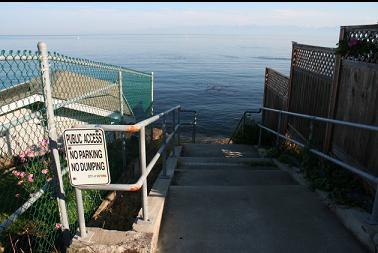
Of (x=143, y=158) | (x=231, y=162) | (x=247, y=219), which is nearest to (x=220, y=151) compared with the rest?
(x=231, y=162)

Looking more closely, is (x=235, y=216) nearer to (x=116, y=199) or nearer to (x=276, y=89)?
(x=116, y=199)

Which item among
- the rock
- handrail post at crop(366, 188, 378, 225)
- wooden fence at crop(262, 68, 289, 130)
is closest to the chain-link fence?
the rock

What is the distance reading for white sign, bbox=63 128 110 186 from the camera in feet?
9.53

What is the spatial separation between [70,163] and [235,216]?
204 centimetres

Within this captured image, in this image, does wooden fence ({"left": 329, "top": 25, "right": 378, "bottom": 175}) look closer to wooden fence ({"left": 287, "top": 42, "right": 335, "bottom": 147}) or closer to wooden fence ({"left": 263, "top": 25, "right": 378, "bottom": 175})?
wooden fence ({"left": 263, "top": 25, "right": 378, "bottom": 175})

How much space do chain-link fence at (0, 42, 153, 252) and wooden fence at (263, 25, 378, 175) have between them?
3667 mm

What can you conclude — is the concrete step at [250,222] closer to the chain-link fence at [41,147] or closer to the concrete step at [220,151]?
the chain-link fence at [41,147]

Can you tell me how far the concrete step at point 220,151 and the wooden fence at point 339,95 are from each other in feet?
3.93

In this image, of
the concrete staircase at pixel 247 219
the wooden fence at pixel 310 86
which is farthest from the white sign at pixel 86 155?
the wooden fence at pixel 310 86

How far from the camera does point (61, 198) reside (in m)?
3.43

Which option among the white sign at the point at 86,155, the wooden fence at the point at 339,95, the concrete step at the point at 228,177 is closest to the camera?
the white sign at the point at 86,155

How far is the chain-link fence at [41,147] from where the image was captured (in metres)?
3.19

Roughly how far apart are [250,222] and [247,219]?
8 centimetres

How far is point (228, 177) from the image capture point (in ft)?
19.0
